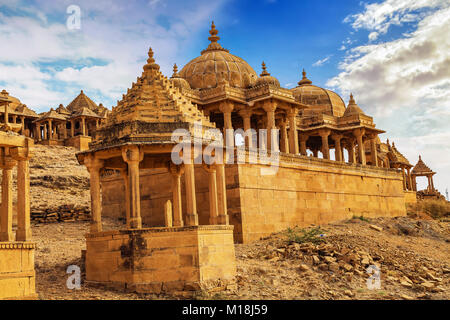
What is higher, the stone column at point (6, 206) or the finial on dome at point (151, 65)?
the finial on dome at point (151, 65)

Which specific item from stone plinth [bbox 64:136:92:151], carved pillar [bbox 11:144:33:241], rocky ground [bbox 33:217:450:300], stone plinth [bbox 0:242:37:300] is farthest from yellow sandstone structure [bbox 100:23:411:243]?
stone plinth [bbox 64:136:92:151]

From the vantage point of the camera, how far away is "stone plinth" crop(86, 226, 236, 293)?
13.1 meters

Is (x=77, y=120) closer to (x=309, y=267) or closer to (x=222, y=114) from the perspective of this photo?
(x=222, y=114)

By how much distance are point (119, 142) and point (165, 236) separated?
2.84 metres

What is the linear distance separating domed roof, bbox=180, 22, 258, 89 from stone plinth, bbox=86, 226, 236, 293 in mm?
15317

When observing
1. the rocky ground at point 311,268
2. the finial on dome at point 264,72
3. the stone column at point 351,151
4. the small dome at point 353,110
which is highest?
→ the finial on dome at point 264,72

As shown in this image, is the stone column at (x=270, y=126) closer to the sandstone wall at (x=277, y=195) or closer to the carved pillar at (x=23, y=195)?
the sandstone wall at (x=277, y=195)

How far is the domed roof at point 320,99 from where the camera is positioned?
36500 millimetres

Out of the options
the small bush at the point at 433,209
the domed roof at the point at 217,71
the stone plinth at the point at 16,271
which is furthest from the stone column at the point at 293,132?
the stone plinth at the point at 16,271

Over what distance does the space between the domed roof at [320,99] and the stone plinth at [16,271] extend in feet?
89.7

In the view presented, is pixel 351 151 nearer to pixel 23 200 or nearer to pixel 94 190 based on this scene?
pixel 94 190

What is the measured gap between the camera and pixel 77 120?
51.2 metres

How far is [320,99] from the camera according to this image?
3700cm
